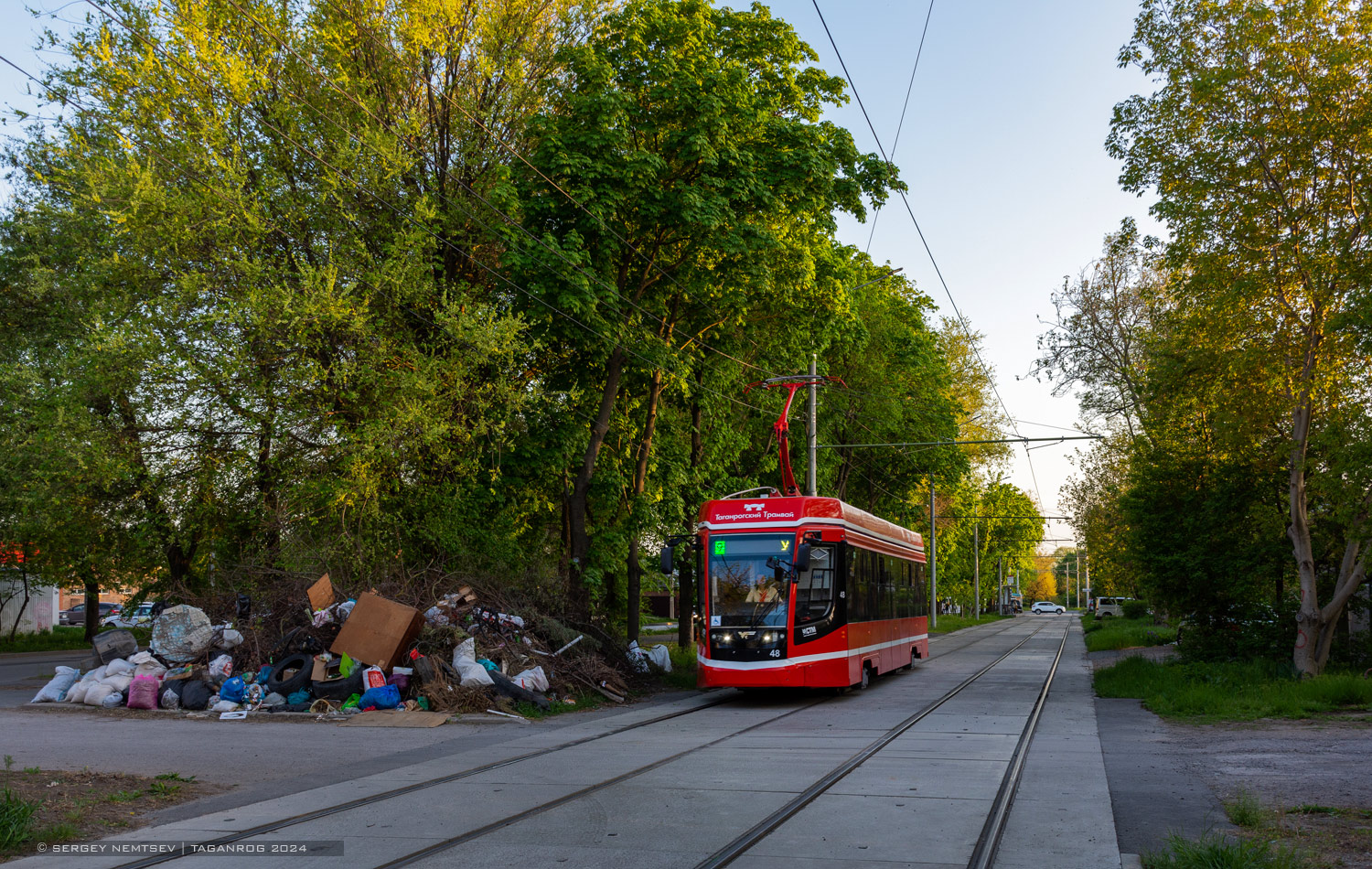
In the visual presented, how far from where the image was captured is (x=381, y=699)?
15852 millimetres

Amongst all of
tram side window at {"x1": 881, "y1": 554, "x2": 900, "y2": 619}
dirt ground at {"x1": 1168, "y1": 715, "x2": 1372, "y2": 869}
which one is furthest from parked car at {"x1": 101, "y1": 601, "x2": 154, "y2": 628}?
dirt ground at {"x1": 1168, "y1": 715, "x2": 1372, "y2": 869}

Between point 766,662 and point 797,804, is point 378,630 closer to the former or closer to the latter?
point 766,662

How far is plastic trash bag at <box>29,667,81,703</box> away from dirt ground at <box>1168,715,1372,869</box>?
53.1ft

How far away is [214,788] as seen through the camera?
31.8 ft

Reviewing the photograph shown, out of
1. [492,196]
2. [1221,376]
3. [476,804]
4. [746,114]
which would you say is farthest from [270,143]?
[1221,376]

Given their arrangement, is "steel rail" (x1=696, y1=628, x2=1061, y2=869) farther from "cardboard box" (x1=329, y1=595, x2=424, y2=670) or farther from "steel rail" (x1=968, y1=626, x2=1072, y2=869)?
"cardboard box" (x1=329, y1=595, x2=424, y2=670)

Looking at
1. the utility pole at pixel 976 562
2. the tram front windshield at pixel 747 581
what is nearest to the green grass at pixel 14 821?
the tram front windshield at pixel 747 581

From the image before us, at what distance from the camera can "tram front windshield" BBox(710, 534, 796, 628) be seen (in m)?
18.2

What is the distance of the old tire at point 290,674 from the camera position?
16500mm

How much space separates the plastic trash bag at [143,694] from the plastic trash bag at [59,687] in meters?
1.74

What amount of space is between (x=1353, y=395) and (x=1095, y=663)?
13.9 meters

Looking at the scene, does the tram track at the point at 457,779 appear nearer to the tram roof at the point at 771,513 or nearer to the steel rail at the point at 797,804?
the steel rail at the point at 797,804

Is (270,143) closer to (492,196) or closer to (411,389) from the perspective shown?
(492,196)

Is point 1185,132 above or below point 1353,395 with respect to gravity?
above
